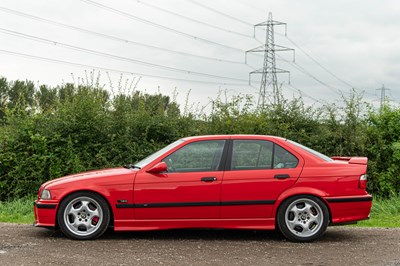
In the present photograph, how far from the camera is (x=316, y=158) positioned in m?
8.35

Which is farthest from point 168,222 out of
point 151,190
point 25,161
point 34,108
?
point 34,108

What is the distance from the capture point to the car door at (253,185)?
8055 millimetres

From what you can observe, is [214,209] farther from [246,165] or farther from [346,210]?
[346,210]

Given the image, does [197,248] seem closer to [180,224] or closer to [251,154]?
[180,224]

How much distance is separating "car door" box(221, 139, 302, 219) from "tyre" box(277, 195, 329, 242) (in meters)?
0.21

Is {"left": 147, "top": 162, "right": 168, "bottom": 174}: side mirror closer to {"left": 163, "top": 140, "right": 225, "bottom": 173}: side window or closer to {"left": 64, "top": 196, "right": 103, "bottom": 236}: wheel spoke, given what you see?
{"left": 163, "top": 140, "right": 225, "bottom": 173}: side window

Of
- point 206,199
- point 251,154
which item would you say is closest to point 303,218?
point 251,154

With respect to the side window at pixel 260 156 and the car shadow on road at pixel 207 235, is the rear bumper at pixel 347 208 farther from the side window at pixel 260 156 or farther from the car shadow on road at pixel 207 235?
the side window at pixel 260 156

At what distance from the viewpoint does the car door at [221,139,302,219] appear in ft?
26.4

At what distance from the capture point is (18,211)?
11922 millimetres

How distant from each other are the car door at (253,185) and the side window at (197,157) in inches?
9.1

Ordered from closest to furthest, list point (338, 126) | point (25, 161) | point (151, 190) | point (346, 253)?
point (346, 253) < point (151, 190) < point (25, 161) < point (338, 126)

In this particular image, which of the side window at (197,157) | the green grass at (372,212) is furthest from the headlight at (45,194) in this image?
the green grass at (372,212)

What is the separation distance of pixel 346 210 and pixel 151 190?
2.73 metres
